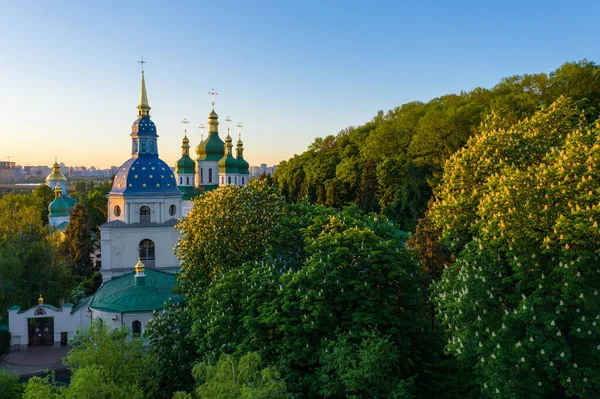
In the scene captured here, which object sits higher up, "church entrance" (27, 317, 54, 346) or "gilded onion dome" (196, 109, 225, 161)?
"gilded onion dome" (196, 109, 225, 161)

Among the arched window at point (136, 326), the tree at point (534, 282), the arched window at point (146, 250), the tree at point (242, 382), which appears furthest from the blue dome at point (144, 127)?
the tree at point (534, 282)

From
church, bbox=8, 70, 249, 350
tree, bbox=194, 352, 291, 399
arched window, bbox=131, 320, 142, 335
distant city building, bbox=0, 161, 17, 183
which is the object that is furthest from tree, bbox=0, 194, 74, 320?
distant city building, bbox=0, 161, 17, 183

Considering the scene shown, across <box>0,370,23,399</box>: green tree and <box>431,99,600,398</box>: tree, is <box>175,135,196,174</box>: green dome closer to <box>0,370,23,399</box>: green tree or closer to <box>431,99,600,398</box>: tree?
<box>0,370,23,399</box>: green tree

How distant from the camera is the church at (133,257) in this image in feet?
84.5

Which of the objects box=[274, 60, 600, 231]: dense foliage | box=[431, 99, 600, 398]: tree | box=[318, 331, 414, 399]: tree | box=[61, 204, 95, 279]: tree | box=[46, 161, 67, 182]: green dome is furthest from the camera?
box=[46, 161, 67, 182]: green dome

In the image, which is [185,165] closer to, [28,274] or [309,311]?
[28,274]

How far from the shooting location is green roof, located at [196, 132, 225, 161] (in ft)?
209

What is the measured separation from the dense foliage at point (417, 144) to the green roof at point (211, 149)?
12.1 metres

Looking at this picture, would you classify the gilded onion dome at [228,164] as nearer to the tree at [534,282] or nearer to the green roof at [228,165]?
the green roof at [228,165]

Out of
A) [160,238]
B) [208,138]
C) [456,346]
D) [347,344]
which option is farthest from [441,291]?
[208,138]

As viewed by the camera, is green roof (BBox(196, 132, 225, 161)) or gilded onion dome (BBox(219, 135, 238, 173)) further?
green roof (BBox(196, 132, 225, 161))

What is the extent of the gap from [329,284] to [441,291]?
3908 mm

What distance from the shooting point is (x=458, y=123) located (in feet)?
141

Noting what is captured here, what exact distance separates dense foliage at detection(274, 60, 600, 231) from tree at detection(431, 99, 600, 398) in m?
12.5
